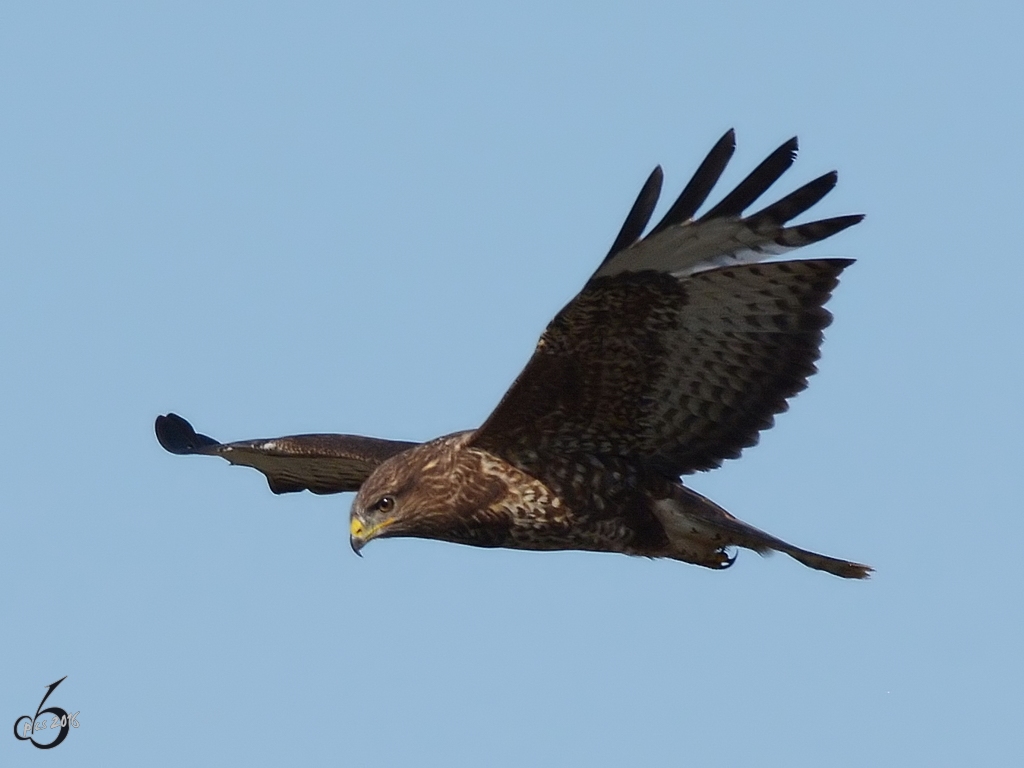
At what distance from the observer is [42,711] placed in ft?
34.8

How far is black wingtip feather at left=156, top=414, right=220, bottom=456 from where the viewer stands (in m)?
11.6

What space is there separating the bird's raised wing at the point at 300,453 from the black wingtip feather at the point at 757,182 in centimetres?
272

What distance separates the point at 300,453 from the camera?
1077cm

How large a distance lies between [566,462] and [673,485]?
62cm

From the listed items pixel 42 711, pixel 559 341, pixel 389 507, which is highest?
pixel 559 341

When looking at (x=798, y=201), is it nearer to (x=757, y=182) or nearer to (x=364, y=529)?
(x=757, y=182)

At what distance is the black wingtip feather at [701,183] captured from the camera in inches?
328

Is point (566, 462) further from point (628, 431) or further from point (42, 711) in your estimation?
point (42, 711)

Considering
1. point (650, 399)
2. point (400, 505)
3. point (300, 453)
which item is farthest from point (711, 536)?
point (300, 453)

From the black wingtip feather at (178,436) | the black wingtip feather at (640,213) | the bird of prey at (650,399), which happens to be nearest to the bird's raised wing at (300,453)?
the black wingtip feather at (178,436)

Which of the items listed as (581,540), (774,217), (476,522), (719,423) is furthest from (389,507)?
(774,217)

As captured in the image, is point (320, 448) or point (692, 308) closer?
point (692, 308)

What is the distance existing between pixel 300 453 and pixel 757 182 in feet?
11.5

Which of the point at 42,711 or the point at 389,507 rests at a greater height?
the point at 389,507
